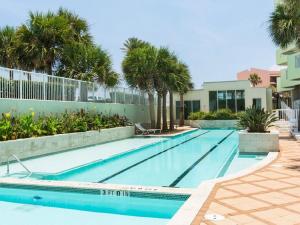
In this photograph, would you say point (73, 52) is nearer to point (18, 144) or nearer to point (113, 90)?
point (113, 90)

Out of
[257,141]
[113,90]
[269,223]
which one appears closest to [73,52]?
[113,90]

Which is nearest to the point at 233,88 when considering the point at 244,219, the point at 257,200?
the point at 257,200

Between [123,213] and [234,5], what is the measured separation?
14.3 metres

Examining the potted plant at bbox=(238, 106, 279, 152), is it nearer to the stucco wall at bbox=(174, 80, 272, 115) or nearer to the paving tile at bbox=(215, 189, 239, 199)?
the paving tile at bbox=(215, 189, 239, 199)

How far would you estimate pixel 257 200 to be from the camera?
549 centimetres

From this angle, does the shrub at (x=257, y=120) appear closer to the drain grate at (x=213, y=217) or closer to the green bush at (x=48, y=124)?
the green bush at (x=48, y=124)

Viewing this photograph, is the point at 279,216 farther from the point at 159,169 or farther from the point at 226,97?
the point at 226,97

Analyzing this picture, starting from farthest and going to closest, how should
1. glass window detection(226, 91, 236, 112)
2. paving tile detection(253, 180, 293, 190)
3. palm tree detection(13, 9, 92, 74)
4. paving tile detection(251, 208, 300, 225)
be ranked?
glass window detection(226, 91, 236, 112) < palm tree detection(13, 9, 92, 74) < paving tile detection(253, 180, 293, 190) < paving tile detection(251, 208, 300, 225)

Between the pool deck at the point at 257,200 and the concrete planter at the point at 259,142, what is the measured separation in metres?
4.01

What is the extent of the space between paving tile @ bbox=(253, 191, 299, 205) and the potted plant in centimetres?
642

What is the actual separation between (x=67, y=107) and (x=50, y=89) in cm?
145

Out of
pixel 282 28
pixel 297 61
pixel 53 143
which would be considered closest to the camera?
pixel 53 143

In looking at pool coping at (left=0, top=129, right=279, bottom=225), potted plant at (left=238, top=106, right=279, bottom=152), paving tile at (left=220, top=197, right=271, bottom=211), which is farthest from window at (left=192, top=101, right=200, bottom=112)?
paving tile at (left=220, top=197, right=271, bottom=211)

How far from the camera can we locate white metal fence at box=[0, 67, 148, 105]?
43.7 ft
